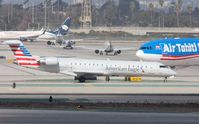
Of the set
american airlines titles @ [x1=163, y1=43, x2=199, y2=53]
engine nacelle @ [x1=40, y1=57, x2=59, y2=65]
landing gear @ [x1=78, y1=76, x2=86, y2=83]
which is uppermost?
american airlines titles @ [x1=163, y1=43, x2=199, y2=53]

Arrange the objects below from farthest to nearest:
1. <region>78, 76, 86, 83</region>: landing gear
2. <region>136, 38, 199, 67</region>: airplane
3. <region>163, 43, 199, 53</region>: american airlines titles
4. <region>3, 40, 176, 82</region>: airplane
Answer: <region>163, 43, 199, 53</region>: american airlines titles < <region>136, 38, 199, 67</region>: airplane < <region>3, 40, 176, 82</region>: airplane < <region>78, 76, 86, 83</region>: landing gear

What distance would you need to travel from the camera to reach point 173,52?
3531 inches

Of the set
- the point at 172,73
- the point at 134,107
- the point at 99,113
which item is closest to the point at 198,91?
the point at 172,73

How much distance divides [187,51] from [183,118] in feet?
159

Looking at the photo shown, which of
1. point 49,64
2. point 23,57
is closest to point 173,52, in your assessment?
point 49,64

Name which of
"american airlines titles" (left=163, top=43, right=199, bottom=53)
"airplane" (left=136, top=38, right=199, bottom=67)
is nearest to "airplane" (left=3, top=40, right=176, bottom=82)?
"airplane" (left=136, top=38, right=199, bottom=67)

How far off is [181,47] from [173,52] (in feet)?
4.83

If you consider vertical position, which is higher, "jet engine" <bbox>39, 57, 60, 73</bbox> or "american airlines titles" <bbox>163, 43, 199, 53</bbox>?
"american airlines titles" <bbox>163, 43, 199, 53</bbox>

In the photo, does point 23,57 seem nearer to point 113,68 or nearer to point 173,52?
point 113,68

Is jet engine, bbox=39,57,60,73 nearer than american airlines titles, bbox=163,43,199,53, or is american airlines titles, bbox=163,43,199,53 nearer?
jet engine, bbox=39,57,60,73

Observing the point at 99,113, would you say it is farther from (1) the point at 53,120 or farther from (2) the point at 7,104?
(2) the point at 7,104

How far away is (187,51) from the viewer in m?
90.1

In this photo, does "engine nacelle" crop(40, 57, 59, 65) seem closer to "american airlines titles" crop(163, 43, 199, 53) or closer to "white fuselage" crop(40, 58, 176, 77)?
"white fuselage" crop(40, 58, 176, 77)

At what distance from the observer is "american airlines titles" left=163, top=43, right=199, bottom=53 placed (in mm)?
89881
